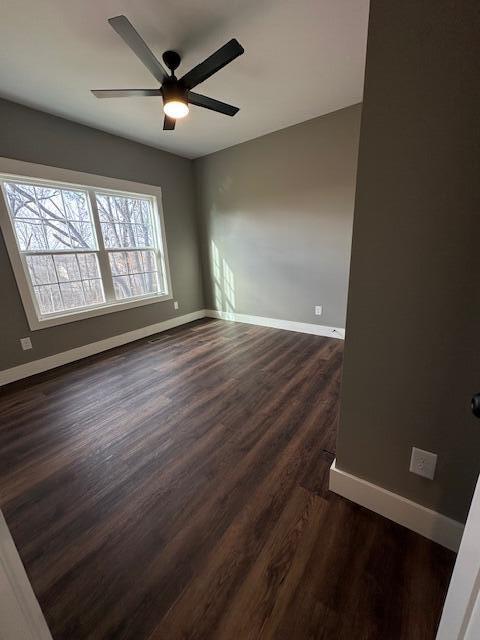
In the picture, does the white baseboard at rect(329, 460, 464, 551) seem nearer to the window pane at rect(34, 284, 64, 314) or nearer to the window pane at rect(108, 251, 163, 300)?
the window pane at rect(34, 284, 64, 314)

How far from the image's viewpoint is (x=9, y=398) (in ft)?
7.93

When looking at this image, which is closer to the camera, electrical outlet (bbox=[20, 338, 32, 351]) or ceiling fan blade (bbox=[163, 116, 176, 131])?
ceiling fan blade (bbox=[163, 116, 176, 131])

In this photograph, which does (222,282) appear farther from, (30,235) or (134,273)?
(30,235)

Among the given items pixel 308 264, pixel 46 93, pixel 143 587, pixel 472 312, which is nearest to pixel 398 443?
pixel 472 312

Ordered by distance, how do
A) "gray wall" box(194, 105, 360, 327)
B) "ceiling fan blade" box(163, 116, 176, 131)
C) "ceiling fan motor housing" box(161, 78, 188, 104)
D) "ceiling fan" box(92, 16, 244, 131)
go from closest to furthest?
"ceiling fan" box(92, 16, 244, 131), "ceiling fan motor housing" box(161, 78, 188, 104), "ceiling fan blade" box(163, 116, 176, 131), "gray wall" box(194, 105, 360, 327)

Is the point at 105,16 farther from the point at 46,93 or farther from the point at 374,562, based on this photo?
the point at 374,562

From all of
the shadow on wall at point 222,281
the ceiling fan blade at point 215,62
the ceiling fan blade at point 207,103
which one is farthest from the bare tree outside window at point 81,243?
the ceiling fan blade at point 215,62

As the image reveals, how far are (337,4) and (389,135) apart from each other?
4.87ft

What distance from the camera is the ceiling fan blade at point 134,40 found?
1.35 meters

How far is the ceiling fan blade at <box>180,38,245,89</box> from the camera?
1.50 meters

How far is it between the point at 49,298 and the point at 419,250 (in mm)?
3534

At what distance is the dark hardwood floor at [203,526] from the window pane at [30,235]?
63.5 inches

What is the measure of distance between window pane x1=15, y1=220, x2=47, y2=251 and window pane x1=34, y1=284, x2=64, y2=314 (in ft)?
1.44

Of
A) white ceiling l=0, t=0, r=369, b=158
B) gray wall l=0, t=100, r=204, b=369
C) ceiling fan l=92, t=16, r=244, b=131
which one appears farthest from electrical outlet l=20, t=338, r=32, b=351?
ceiling fan l=92, t=16, r=244, b=131
